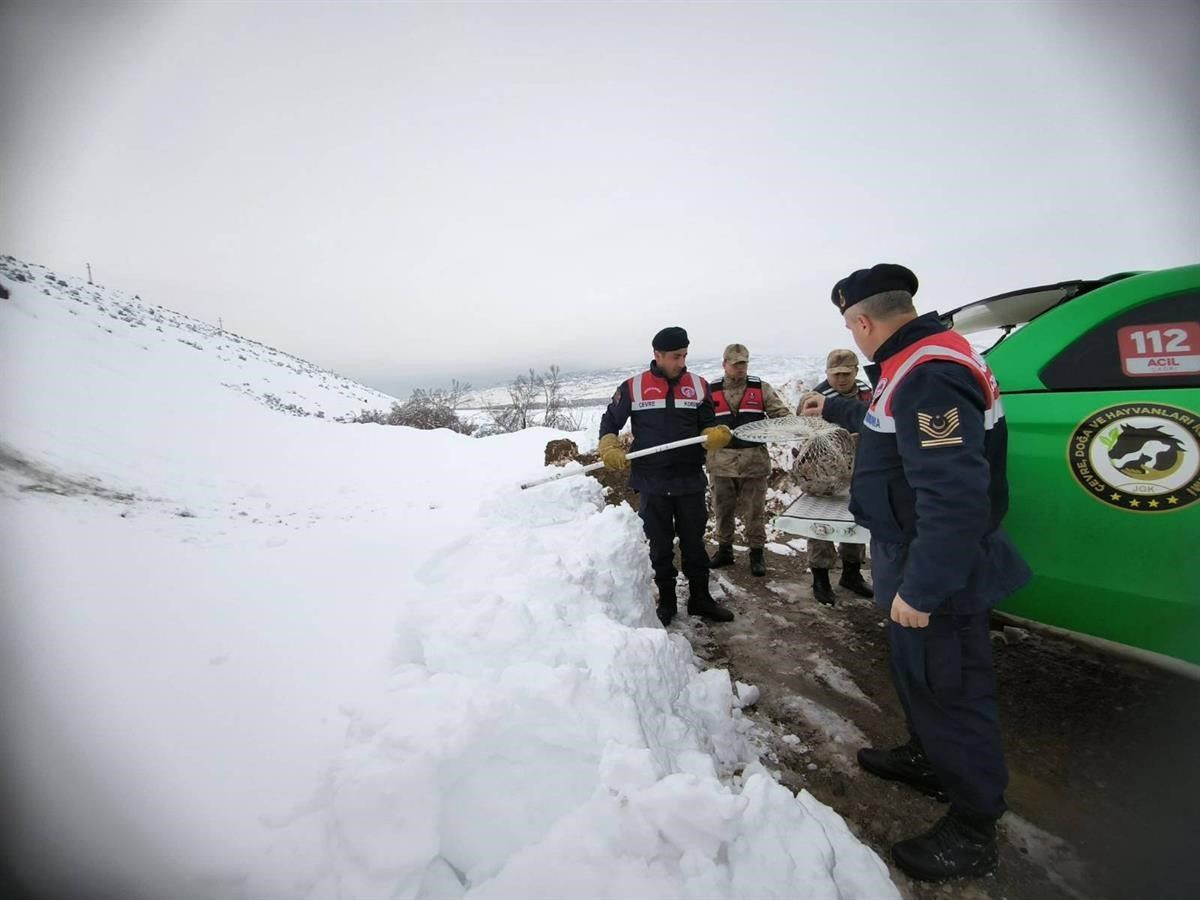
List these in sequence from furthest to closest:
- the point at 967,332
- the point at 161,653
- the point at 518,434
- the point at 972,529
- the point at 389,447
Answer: the point at 518,434 → the point at 389,447 → the point at 967,332 → the point at 161,653 → the point at 972,529

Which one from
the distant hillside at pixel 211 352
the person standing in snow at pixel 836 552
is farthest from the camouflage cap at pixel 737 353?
the distant hillside at pixel 211 352

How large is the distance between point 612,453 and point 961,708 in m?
2.29

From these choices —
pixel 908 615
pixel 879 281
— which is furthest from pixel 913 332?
pixel 908 615

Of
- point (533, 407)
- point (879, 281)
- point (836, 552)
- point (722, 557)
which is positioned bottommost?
point (722, 557)

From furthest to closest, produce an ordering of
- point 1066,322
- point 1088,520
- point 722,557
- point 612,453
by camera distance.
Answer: point 722,557 < point 612,453 < point 1066,322 < point 1088,520

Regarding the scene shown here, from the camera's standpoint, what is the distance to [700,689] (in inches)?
86.6

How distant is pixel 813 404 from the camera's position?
2.44 m

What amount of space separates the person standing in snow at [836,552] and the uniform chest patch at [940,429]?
229 cm

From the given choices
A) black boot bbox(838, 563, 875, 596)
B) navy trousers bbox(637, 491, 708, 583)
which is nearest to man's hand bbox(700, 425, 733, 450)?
navy trousers bbox(637, 491, 708, 583)

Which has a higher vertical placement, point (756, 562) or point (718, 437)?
point (718, 437)

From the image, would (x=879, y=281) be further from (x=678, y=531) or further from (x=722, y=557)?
(x=722, y=557)

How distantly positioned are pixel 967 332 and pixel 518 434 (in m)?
7.84

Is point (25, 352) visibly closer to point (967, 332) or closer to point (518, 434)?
point (967, 332)

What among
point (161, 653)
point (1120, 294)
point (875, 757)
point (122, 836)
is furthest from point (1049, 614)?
point (161, 653)
